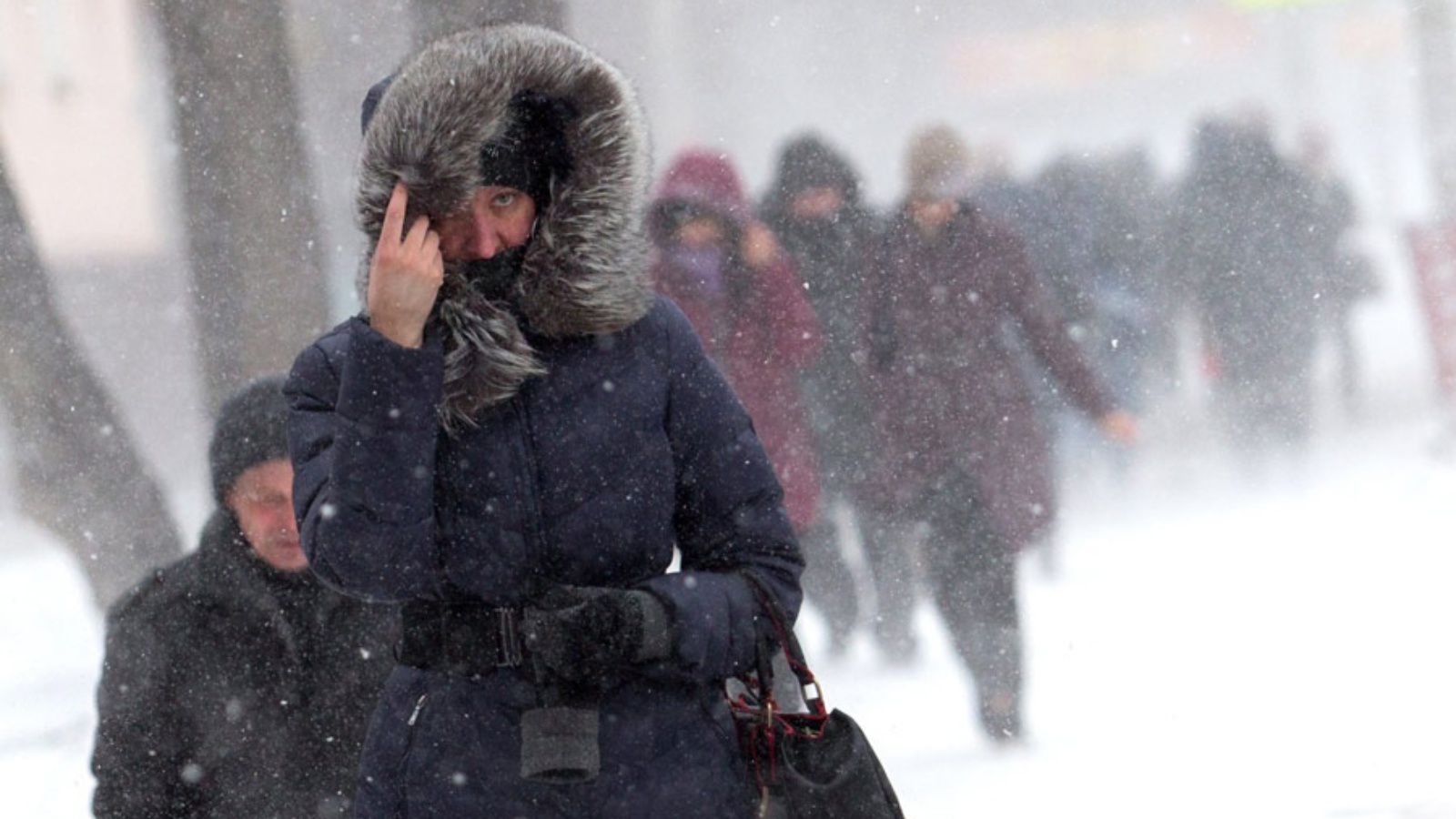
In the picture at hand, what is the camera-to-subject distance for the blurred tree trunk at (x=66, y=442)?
437 centimetres

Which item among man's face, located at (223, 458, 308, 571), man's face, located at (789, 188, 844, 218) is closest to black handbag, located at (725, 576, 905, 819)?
man's face, located at (223, 458, 308, 571)

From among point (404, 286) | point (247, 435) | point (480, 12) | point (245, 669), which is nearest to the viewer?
point (404, 286)

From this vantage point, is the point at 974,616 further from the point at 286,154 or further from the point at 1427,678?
the point at 286,154

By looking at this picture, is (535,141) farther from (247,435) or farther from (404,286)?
(247,435)

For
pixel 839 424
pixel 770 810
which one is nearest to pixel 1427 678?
pixel 839 424

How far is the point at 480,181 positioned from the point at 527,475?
33 centimetres

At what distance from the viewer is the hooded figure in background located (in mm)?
4172

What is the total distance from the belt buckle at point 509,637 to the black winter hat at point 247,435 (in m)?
1.24

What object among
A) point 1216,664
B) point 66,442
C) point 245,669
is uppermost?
point 66,442

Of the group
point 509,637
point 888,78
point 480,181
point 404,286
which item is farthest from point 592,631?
point 888,78

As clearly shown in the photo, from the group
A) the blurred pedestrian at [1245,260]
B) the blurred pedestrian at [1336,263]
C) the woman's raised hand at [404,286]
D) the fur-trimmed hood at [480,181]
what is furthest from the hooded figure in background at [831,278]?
the woman's raised hand at [404,286]

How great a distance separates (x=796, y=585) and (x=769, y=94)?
2.43m

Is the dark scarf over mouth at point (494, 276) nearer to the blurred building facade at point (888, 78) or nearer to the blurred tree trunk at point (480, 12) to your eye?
the blurred building facade at point (888, 78)

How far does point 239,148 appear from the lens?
4.34 m
